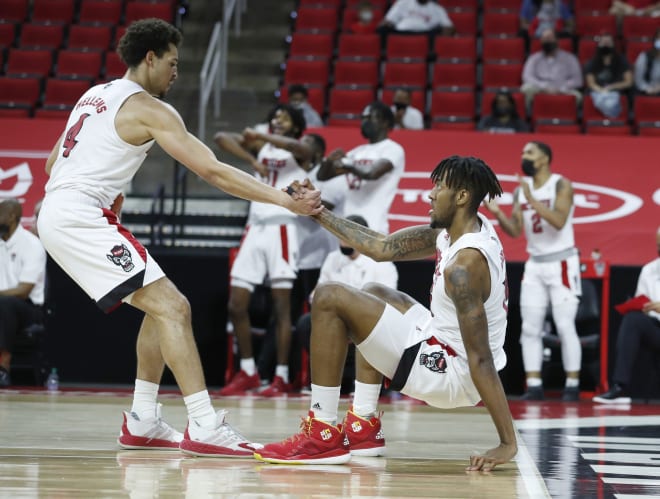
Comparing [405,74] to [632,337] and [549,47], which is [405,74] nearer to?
[549,47]

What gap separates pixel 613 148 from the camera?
10.3 metres

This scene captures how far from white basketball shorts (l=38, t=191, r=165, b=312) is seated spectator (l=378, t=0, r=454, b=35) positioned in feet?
29.7

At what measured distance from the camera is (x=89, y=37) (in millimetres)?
13266

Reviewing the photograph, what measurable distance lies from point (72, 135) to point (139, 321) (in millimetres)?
4634

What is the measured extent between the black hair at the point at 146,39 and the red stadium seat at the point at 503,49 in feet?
27.8

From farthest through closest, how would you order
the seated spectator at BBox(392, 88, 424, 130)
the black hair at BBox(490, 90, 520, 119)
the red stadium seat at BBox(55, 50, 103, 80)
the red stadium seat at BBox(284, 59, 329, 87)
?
the red stadium seat at BBox(55, 50, 103, 80)
the red stadium seat at BBox(284, 59, 329, 87)
the black hair at BBox(490, 90, 520, 119)
the seated spectator at BBox(392, 88, 424, 130)

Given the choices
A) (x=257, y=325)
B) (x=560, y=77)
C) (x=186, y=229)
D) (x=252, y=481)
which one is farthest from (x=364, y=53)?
(x=252, y=481)

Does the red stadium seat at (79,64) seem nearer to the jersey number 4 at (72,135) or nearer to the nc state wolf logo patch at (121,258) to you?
the jersey number 4 at (72,135)

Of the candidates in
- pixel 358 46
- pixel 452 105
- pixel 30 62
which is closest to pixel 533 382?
pixel 452 105

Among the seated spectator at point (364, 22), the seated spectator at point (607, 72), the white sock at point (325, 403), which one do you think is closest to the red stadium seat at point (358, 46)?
the seated spectator at point (364, 22)

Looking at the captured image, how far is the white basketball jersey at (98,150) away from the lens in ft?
15.2

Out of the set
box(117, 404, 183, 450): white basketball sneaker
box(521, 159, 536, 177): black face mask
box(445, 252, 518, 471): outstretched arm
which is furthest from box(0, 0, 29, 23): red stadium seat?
box(445, 252, 518, 471): outstretched arm

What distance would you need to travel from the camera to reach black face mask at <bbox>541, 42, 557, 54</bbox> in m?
12.0

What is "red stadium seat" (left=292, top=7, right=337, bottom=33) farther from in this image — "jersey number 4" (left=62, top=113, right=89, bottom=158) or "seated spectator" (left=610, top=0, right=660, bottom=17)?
"jersey number 4" (left=62, top=113, right=89, bottom=158)
